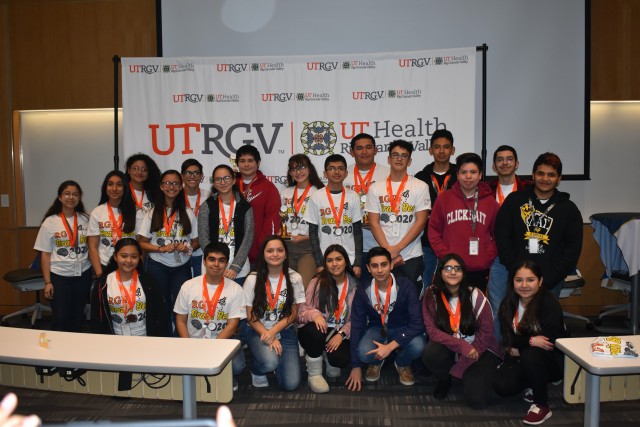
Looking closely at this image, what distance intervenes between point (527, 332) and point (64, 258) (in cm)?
321

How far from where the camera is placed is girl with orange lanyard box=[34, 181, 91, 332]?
4.32 m

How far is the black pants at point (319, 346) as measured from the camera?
13.3 ft

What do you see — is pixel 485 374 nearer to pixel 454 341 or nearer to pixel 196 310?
pixel 454 341

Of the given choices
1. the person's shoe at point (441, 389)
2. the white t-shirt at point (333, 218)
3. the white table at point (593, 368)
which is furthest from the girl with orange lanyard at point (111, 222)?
the white table at point (593, 368)

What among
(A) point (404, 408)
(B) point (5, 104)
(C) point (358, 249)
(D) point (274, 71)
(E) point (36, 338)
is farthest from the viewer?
(B) point (5, 104)

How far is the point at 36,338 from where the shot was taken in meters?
3.13

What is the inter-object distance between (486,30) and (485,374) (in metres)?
3.56

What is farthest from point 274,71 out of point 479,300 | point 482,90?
point 479,300

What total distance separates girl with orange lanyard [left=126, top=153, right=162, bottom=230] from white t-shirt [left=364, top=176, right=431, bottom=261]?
5.35 feet

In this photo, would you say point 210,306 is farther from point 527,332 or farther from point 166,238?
point 527,332

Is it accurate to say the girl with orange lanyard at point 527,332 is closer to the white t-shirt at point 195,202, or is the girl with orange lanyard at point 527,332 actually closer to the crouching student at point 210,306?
the crouching student at point 210,306

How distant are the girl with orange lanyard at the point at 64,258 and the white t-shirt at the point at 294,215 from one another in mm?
1538

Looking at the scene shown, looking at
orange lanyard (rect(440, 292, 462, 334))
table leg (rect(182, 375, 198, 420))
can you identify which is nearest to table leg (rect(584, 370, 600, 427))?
orange lanyard (rect(440, 292, 462, 334))

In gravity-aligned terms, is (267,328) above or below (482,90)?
below
